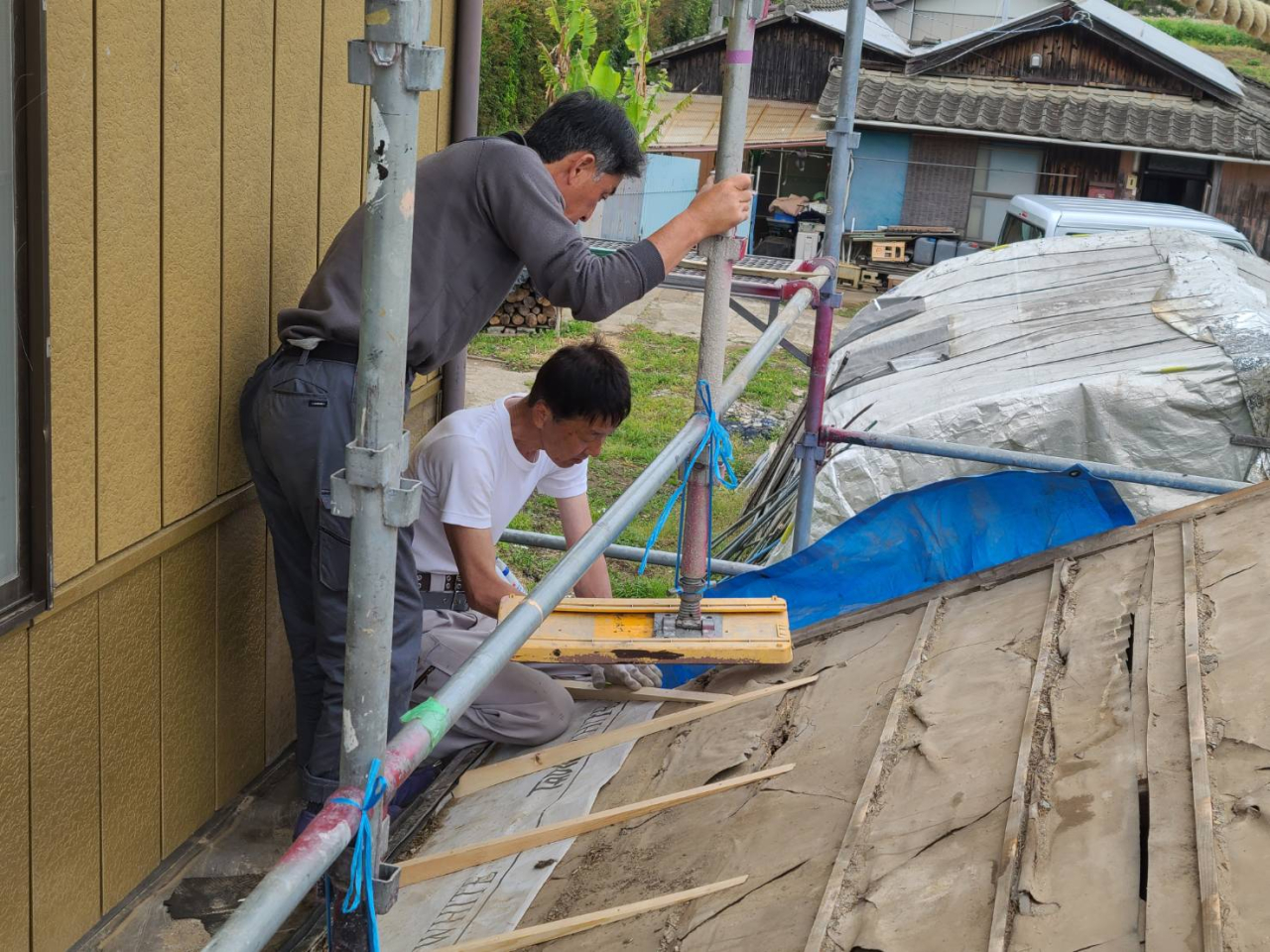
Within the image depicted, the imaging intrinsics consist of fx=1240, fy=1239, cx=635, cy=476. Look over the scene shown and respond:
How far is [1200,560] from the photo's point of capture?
2.84 metres

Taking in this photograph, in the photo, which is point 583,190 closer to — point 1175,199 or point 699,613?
point 699,613

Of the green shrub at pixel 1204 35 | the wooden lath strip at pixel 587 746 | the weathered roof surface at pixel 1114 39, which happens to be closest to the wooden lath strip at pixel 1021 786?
the wooden lath strip at pixel 587 746

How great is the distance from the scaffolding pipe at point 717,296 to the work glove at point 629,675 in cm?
24

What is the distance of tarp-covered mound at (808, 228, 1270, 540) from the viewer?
17.9 feet

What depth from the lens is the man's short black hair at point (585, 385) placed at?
302 centimetres

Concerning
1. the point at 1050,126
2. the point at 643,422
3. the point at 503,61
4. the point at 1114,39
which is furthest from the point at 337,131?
the point at 1114,39

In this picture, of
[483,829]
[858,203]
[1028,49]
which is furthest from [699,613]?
[1028,49]

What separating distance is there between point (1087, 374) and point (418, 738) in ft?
16.2

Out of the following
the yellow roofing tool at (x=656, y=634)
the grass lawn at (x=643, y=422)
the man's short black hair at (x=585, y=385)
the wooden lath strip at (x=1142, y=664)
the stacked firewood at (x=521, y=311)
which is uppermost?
the man's short black hair at (x=585, y=385)

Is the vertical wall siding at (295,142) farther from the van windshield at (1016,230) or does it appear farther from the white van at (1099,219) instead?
the van windshield at (1016,230)

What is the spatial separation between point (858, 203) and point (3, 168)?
19604mm

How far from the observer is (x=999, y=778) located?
6.90 ft

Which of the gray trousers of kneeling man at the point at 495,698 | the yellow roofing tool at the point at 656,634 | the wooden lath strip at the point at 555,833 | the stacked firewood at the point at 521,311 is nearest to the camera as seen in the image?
the wooden lath strip at the point at 555,833

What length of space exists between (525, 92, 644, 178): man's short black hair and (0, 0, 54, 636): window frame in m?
1.09
